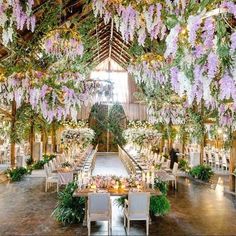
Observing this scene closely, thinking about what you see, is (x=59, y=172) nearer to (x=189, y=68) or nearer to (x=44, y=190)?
(x=44, y=190)

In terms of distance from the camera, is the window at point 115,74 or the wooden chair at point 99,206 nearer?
the wooden chair at point 99,206

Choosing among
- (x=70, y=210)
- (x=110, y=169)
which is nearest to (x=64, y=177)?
(x=70, y=210)

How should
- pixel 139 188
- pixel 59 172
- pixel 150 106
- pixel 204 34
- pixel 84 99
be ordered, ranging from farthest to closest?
pixel 150 106
pixel 59 172
pixel 84 99
pixel 139 188
pixel 204 34

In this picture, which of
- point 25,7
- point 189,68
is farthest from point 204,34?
point 25,7

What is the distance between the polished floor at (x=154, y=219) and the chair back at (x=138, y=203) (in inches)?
14.1

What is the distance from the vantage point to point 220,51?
3334 millimetres

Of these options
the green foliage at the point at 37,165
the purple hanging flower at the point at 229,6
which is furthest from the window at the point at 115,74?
the purple hanging flower at the point at 229,6

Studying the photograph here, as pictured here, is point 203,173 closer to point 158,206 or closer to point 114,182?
point 158,206

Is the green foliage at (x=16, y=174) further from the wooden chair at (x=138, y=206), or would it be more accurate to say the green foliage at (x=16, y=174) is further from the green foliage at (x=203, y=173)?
the wooden chair at (x=138, y=206)

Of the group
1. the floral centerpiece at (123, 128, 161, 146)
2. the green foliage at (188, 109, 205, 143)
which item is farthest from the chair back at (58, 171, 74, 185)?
the floral centerpiece at (123, 128, 161, 146)

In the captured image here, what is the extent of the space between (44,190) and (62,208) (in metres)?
3.55

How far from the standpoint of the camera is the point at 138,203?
20.7 feet

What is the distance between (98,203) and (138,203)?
70cm

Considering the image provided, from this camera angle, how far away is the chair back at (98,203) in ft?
20.5
